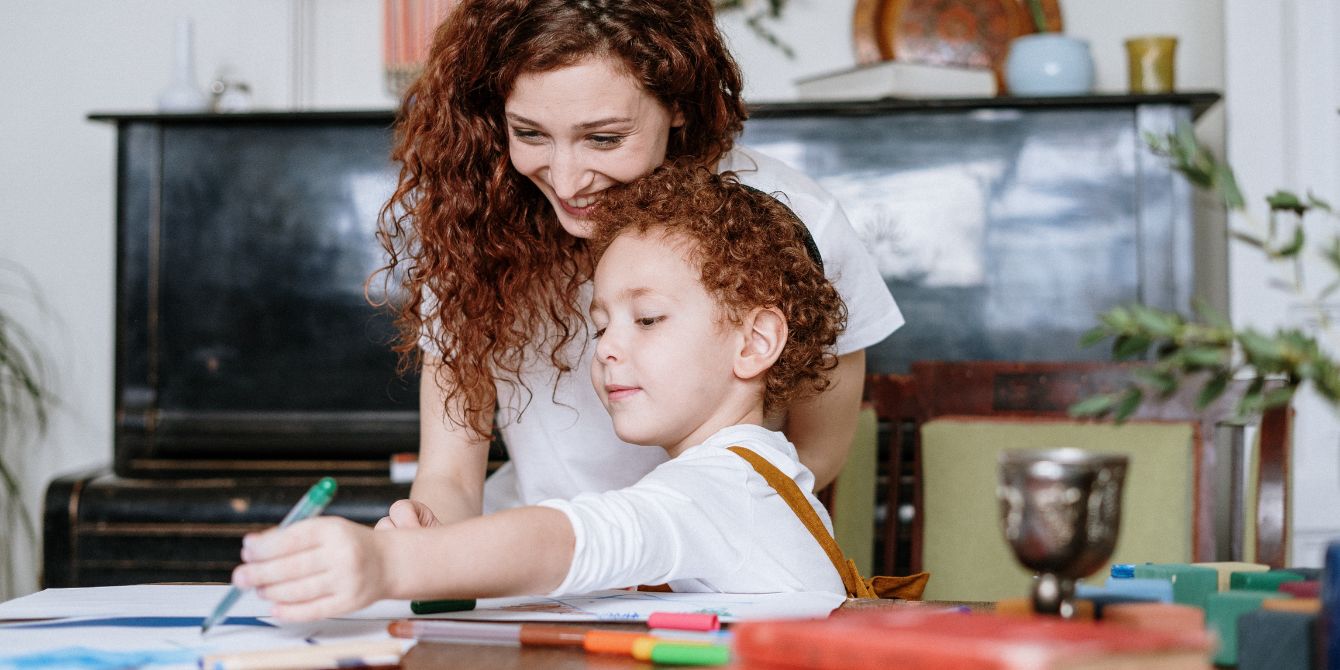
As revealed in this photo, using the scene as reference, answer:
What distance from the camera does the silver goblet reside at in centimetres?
61

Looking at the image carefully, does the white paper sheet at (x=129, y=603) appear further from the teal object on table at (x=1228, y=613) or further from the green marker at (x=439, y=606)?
the teal object on table at (x=1228, y=613)

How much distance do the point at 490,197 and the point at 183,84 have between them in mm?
1616

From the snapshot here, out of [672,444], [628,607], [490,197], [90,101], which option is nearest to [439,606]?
[628,607]

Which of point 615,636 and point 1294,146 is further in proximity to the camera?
point 1294,146

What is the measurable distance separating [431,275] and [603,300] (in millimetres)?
370

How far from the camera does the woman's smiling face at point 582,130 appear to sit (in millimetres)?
1399

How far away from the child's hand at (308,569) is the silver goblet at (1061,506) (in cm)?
39

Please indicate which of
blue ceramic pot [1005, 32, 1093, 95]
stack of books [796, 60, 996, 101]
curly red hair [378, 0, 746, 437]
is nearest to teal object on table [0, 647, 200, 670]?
curly red hair [378, 0, 746, 437]

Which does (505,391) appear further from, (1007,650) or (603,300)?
(1007,650)

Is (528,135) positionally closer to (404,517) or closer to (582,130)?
Result: (582,130)

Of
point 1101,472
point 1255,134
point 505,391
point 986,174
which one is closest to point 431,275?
point 505,391

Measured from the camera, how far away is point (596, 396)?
5.41 feet

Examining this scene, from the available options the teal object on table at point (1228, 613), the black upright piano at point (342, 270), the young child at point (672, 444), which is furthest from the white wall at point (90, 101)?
the teal object on table at point (1228, 613)

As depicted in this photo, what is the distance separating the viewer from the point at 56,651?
792mm
